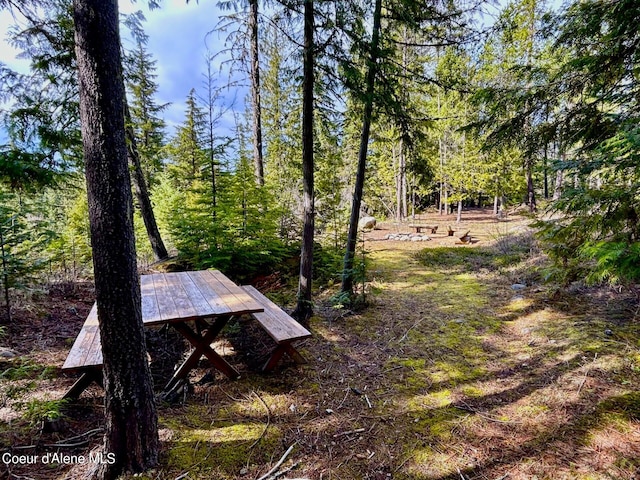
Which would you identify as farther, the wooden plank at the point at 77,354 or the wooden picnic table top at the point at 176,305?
the wooden picnic table top at the point at 176,305

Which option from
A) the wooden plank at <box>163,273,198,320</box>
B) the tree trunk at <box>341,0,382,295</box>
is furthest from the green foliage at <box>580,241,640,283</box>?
the wooden plank at <box>163,273,198,320</box>

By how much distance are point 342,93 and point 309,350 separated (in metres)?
3.93

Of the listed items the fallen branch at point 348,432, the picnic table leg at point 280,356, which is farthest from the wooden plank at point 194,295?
the fallen branch at point 348,432

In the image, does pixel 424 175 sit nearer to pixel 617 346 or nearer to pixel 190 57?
pixel 617 346

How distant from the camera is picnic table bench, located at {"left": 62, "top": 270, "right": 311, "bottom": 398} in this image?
2730 mm

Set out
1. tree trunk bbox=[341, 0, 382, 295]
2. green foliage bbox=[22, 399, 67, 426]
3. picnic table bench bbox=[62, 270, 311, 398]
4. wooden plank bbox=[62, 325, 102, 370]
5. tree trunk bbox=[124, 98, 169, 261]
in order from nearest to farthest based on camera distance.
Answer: green foliage bbox=[22, 399, 67, 426] → wooden plank bbox=[62, 325, 102, 370] → picnic table bench bbox=[62, 270, 311, 398] → tree trunk bbox=[341, 0, 382, 295] → tree trunk bbox=[124, 98, 169, 261]

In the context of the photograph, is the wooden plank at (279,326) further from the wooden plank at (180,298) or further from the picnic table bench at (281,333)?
the wooden plank at (180,298)

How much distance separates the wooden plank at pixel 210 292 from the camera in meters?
3.12

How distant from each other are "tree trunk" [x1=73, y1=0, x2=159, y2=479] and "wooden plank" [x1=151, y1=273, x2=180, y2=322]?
777 millimetres

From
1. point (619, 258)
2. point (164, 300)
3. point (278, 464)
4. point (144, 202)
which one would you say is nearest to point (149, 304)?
point (164, 300)

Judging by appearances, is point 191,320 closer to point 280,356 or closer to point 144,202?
point 280,356

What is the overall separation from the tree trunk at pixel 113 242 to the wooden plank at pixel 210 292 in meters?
0.99

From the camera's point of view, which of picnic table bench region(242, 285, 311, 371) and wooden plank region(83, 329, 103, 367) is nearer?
wooden plank region(83, 329, 103, 367)

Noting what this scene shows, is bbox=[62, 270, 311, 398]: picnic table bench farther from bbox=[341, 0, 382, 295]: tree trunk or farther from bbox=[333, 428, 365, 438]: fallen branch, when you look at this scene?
bbox=[341, 0, 382, 295]: tree trunk
